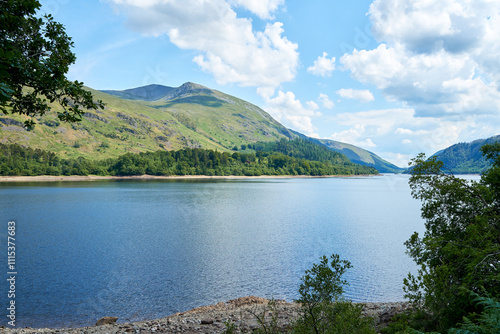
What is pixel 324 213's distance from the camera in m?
84.7

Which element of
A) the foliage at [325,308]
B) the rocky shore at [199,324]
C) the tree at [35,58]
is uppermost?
the tree at [35,58]

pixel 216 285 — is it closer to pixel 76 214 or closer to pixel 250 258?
pixel 250 258

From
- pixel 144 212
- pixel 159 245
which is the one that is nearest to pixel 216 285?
pixel 159 245

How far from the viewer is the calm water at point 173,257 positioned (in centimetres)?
2773

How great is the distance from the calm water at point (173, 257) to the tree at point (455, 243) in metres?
14.5

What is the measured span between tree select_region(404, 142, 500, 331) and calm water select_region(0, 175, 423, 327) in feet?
47.5

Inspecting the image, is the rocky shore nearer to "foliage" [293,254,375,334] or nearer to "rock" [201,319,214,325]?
"rock" [201,319,214,325]

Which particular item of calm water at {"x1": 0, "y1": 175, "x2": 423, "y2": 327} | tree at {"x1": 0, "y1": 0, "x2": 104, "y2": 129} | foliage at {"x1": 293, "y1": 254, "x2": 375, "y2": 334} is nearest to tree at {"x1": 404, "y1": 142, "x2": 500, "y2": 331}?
foliage at {"x1": 293, "y1": 254, "x2": 375, "y2": 334}

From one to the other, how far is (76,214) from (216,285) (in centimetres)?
5862

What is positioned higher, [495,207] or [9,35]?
[9,35]

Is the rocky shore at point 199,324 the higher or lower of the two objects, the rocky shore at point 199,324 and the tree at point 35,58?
the lower

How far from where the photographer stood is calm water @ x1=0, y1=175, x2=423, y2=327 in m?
27.7

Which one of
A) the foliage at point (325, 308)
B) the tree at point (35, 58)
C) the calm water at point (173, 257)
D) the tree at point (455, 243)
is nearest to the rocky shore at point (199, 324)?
the foliage at point (325, 308)

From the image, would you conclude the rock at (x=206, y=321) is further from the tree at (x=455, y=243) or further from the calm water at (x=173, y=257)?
the tree at (x=455, y=243)
